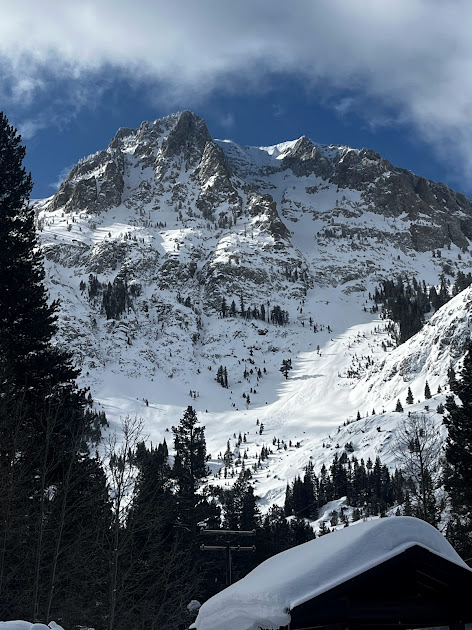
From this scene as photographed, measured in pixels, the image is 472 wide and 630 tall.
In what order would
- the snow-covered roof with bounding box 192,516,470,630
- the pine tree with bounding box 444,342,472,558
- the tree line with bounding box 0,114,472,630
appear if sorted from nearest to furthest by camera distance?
the snow-covered roof with bounding box 192,516,470,630 → the tree line with bounding box 0,114,472,630 → the pine tree with bounding box 444,342,472,558

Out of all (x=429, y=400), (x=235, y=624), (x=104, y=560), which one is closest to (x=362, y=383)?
(x=429, y=400)

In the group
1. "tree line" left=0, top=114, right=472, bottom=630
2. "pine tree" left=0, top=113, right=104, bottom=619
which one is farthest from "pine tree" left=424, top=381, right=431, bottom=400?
"pine tree" left=0, top=113, right=104, bottom=619

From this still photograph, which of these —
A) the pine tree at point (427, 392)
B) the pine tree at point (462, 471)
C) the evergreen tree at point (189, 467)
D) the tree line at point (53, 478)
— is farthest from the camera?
the pine tree at point (427, 392)

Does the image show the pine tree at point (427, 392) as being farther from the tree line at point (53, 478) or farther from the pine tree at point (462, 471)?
the pine tree at point (462, 471)

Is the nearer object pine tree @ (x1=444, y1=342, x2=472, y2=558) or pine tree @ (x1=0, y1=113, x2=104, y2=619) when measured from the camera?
pine tree @ (x1=0, y1=113, x2=104, y2=619)

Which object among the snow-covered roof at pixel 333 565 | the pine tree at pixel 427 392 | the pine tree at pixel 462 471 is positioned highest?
the pine tree at pixel 427 392

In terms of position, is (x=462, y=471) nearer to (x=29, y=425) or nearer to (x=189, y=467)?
(x=189, y=467)

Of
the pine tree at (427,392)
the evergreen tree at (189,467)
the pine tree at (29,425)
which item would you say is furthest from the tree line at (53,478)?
the pine tree at (427,392)

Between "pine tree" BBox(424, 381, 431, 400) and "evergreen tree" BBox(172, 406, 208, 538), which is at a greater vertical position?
"pine tree" BBox(424, 381, 431, 400)

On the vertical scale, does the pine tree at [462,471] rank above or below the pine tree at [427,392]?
below

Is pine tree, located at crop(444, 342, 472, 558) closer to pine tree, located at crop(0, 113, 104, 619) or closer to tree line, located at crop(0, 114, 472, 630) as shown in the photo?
tree line, located at crop(0, 114, 472, 630)

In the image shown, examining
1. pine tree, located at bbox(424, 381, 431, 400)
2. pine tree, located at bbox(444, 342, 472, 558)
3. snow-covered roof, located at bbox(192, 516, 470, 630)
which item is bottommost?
snow-covered roof, located at bbox(192, 516, 470, 630)

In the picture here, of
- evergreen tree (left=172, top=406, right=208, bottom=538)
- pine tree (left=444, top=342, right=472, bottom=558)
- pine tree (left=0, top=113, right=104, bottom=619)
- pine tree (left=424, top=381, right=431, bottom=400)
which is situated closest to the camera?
pine tree (left=0, top=113, right=104, bottom=619)

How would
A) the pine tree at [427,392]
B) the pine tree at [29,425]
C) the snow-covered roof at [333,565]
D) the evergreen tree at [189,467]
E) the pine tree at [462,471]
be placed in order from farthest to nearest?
1. the pine tree at [427,392]
2. the evergreen tree at [189,467]
3. the pine tree at [462,471]
4. the pine tree at [29,425]
5. the snow-covered roof at [333,565]
